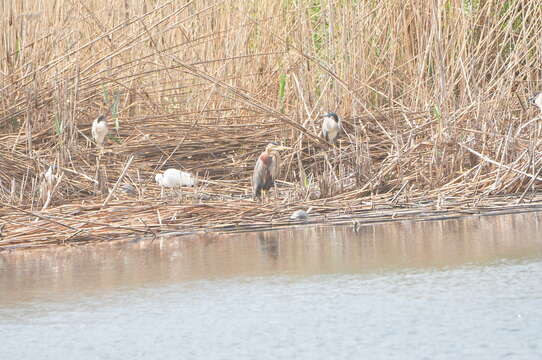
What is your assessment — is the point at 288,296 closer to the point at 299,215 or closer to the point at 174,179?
the point at 299,215

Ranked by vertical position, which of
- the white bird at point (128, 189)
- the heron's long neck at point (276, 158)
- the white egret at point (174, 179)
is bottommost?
the white bird at point (128, 189)

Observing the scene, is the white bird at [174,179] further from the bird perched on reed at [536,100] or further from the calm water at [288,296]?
the bird perched on reed at [536,100]

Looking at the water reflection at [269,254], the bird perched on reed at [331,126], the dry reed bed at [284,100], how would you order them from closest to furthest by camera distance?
the water reflection at [269,254], the dry reed bed at [284,100], the bird perched on reed at [331,126]

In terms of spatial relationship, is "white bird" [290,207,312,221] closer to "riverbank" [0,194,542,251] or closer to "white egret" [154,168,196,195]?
A: "riverbank" [0,194,542,251]

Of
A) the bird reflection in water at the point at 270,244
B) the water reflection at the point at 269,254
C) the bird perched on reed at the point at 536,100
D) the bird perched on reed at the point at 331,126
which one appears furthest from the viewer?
the bird perched on reed at the point at 331,126

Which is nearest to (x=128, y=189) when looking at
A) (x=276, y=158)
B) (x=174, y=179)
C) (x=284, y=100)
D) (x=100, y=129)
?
(x=174, y=179)

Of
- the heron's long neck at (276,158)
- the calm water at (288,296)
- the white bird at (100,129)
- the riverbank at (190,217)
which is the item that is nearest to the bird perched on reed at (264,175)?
the heron's long neck at (276,158)

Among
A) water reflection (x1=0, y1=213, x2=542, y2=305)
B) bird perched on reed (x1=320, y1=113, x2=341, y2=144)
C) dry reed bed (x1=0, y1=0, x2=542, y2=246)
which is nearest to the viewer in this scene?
water reflection (x1=0, y1=213, x2=542, y2=305)

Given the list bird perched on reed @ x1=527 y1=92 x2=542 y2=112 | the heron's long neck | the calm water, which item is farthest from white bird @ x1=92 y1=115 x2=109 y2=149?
bird perched on reed @ x1=527 y1=92 x2=542 y2=112

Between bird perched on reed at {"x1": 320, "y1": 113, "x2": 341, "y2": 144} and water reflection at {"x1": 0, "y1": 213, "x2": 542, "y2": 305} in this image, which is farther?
bird perched on reed at {"x1": 320, "y1": 113, "x2": 341, "y2": 144}
